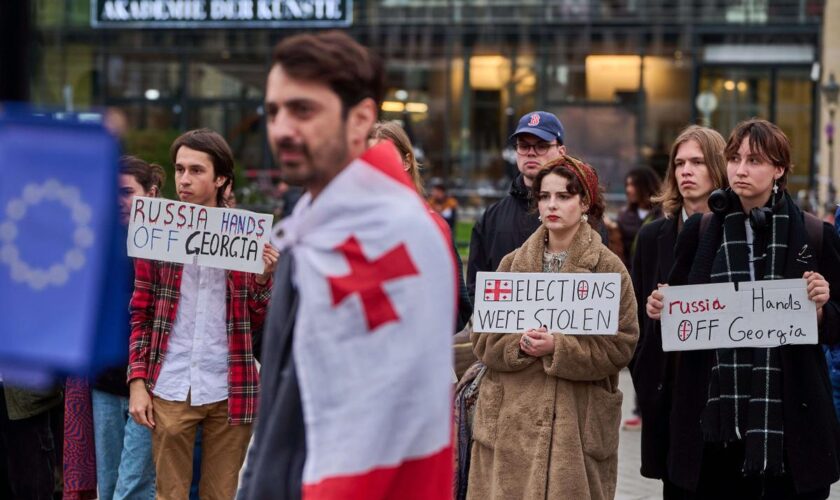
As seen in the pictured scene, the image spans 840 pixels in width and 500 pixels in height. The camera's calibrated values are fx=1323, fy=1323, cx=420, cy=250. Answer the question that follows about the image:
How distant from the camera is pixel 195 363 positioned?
18.6ft

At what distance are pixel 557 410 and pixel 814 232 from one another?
1.26 meters

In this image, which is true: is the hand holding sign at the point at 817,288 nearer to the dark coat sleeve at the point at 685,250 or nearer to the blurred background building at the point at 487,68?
the dark coat sleeve at the point at 685,250

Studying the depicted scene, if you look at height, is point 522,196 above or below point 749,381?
above

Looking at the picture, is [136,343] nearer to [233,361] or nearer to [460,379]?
[233,361]

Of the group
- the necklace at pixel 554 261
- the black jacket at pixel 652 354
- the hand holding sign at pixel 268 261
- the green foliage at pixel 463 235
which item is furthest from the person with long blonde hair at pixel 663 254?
the green foliage at pixel 463 235

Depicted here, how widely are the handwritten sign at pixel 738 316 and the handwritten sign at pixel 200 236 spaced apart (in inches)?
70.7

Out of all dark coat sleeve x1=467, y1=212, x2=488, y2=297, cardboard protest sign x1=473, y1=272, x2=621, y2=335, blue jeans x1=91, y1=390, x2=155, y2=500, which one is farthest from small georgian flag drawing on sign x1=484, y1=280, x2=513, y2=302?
blue jeans x1=91, y1=390, x2=155, y2=500

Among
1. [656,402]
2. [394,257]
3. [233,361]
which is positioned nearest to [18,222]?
[394,257]

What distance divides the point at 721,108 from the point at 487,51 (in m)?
5.23

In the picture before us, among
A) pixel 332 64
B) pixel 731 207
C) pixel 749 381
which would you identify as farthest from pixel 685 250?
pixel 332 64

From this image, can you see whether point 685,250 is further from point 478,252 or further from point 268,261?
point 268,261

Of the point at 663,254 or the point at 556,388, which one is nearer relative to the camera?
the point at 556,388

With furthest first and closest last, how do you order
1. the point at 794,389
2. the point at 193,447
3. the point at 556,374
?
the point at 193,447
the point at 556,374
the point at 794,389

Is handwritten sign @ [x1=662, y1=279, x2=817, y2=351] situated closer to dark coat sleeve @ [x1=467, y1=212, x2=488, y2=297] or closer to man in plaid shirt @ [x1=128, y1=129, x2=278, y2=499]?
dark coat sleeve @ [x1=467, y1=212, x2=488, y2=297]
